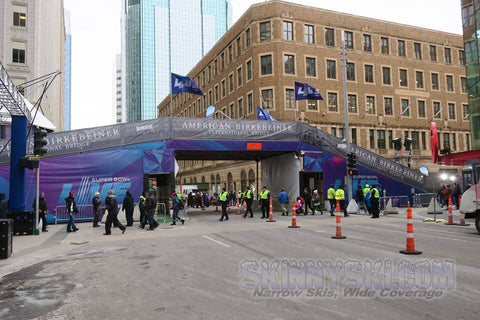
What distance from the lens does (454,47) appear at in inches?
1944

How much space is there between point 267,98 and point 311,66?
6.57 m

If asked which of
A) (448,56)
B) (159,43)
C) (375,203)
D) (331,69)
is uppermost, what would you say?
(159,43)

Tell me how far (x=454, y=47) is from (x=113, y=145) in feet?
154

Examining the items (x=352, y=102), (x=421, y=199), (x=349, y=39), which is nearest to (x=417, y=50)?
(x=349, y=39)

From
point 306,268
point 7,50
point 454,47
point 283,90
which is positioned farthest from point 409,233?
point 454,47

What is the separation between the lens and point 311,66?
137 ft

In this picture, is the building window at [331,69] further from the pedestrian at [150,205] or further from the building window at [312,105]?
the pedestrian at [150,205]

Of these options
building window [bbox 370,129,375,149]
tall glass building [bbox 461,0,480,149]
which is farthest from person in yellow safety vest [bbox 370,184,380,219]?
building window [bbox 370,129,375,149]

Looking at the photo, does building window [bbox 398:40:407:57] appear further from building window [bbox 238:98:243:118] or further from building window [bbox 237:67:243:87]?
building window [bbox 238:98:243:118]

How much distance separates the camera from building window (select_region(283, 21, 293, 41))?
40875mm

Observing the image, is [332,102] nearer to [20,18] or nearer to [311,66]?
[311,66]

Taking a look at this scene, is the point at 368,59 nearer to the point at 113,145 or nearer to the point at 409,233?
the point at 113,145

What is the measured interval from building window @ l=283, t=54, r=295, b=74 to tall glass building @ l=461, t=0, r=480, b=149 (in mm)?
17456

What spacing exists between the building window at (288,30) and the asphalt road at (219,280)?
107 feet
